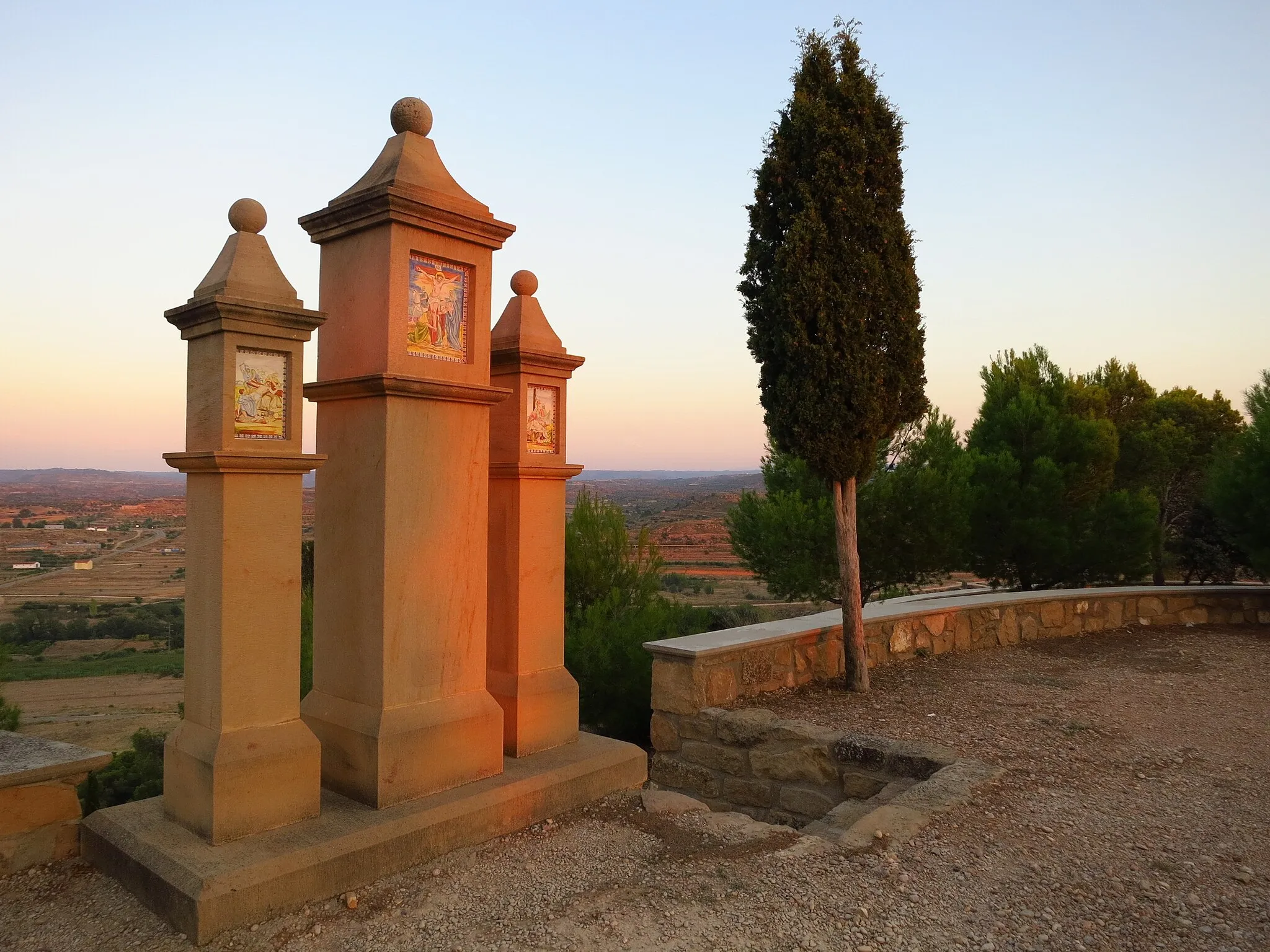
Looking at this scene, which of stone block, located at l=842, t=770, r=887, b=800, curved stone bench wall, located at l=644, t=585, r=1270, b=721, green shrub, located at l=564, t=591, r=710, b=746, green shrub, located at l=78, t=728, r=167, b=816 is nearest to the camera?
stone block, located at l=842, t=770, r=887, b=800

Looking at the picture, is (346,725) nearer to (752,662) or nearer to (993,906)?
(993,906)

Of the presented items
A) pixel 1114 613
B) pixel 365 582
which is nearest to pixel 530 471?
pixel 365 582

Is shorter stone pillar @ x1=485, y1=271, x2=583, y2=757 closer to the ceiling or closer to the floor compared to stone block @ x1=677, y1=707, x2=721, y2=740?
closer to the ceiling

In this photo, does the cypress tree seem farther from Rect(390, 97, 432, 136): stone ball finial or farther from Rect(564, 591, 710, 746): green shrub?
Rect(390, 97, 432, 136): stone ball finial

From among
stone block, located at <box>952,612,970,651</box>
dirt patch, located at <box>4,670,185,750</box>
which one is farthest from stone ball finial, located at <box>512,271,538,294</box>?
dirt patch, located at <box>4,670,185,750</box>

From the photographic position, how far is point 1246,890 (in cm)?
341

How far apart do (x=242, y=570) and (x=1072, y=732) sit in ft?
18.1

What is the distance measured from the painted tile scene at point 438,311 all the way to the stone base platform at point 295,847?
2.23 meters

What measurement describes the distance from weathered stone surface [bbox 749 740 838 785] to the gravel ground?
3.10 feet

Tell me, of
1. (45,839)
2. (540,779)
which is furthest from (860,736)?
(45,839)

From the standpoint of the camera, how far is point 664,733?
644cm

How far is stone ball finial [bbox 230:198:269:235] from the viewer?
381cm

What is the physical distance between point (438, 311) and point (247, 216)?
970 mm

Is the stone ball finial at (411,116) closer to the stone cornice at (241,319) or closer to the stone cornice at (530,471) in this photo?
the stone cornice at (241,319)
